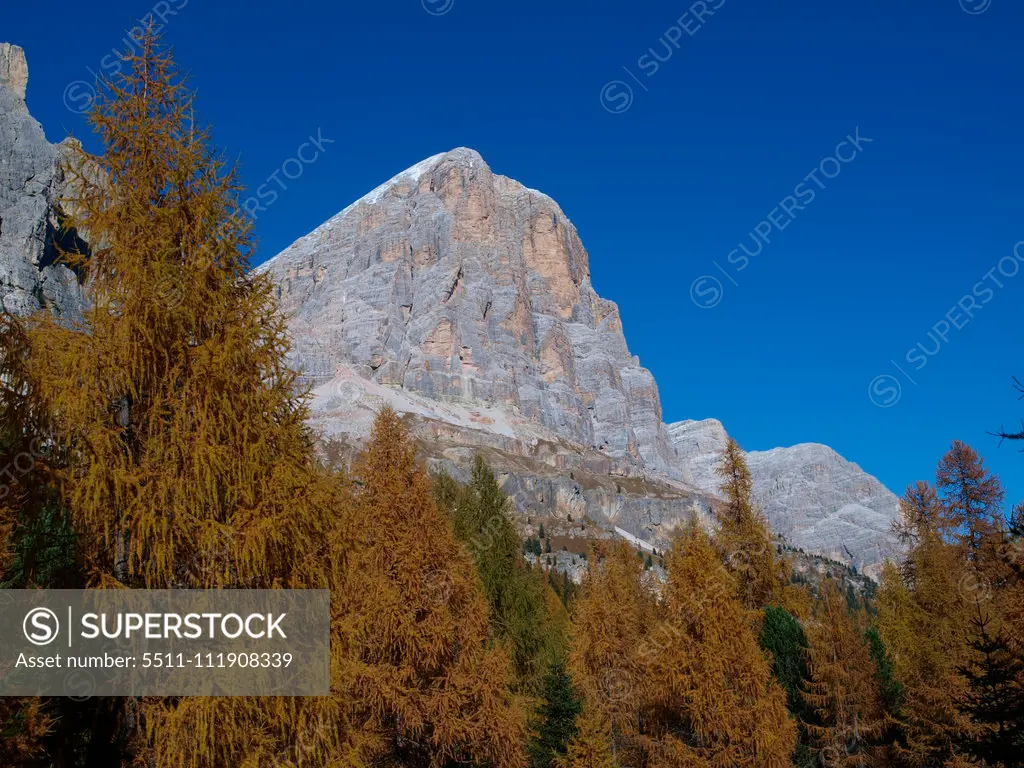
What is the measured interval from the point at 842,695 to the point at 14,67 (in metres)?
199

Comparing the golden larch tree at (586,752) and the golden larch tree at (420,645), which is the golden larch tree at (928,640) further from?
the golden larch tree at (420,645)

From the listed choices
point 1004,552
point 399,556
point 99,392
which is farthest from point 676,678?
point 99,392

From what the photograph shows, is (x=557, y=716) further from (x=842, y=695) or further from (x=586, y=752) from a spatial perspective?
(x=842, y=695)

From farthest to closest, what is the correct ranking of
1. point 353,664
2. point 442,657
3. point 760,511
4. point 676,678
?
1. point 760,511
2. point 676,678
3. point 442,657
4. point 353,664

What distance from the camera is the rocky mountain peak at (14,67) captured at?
529 feet

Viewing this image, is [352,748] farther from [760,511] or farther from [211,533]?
[760,511]

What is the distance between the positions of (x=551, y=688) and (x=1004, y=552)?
11.7 m

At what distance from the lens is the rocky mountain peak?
16112cm

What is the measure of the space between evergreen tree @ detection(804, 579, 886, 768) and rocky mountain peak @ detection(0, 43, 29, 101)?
189m

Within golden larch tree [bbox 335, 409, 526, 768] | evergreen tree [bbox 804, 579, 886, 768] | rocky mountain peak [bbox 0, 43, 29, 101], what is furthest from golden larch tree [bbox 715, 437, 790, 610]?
rocky mountain peak [bbox 0, 43, 29, 101]

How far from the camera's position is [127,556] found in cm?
746

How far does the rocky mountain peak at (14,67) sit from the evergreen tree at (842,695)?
188648 millimetres

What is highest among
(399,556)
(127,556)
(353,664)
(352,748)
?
(399,556)

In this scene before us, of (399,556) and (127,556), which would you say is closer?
(127,556)
